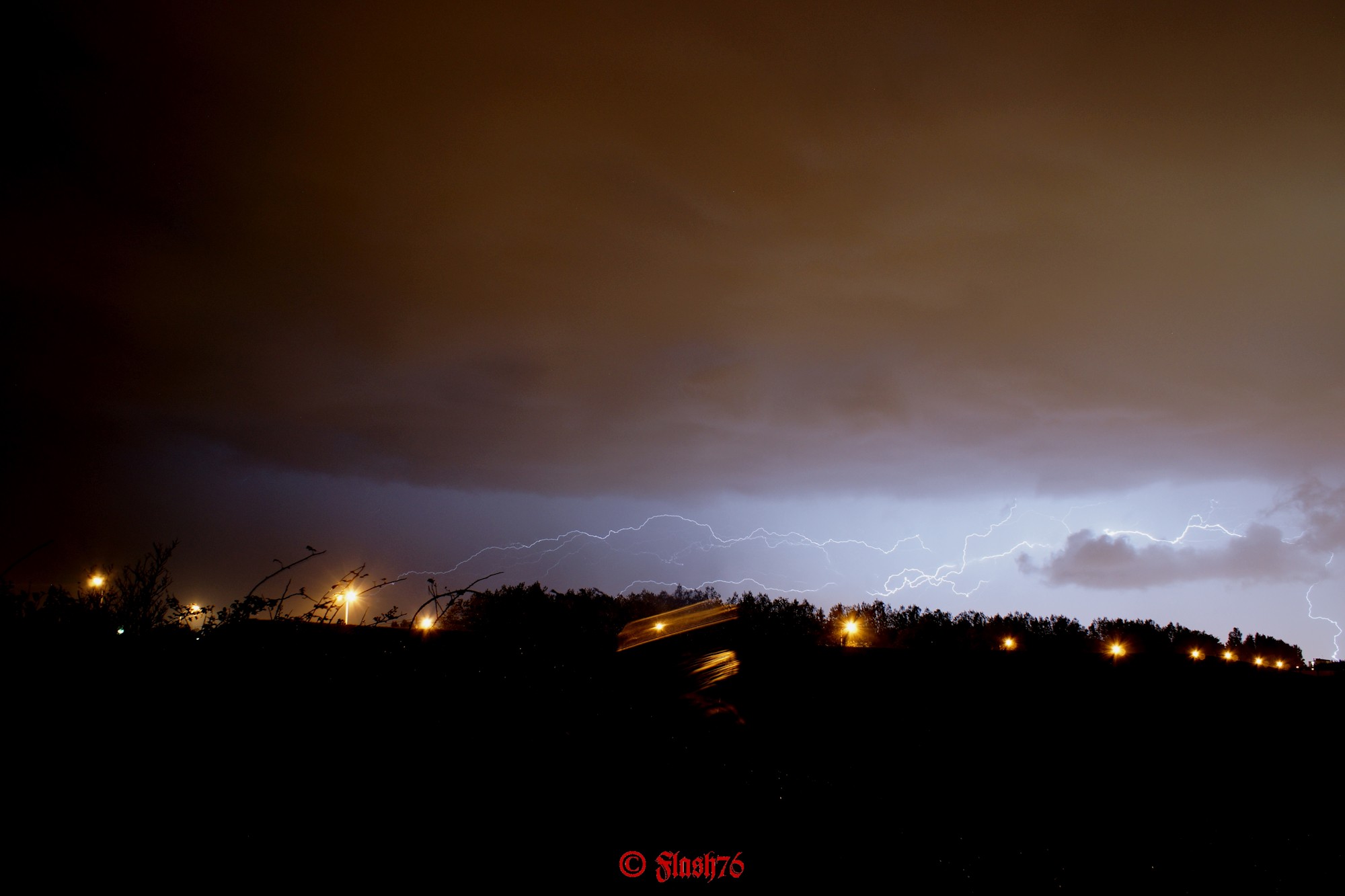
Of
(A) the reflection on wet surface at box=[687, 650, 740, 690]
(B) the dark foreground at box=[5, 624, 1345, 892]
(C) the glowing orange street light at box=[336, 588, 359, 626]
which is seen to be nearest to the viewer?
(B) the dark foreground at box=[5, 624, 1345, 892]

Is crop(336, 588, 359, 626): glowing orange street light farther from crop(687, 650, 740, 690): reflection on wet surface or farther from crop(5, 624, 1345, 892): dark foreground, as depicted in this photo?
crop(687, 650, 740, 690): reflection on wet surface

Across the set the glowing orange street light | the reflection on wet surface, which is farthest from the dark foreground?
the glowing orange street light

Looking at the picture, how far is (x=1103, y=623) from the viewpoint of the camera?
35.3 m

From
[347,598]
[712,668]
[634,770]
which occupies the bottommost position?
[634,770]

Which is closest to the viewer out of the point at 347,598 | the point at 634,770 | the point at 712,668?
the point at 634,770

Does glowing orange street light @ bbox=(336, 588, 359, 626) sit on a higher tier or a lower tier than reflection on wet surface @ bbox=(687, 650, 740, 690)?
higher

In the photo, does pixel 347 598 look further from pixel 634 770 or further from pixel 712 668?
pixel 712 668

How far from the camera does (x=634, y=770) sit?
91.6 inches

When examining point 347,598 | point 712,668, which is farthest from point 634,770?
point 347,598

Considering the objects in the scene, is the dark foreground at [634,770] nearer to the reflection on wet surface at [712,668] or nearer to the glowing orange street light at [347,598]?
the reflection on wet surface at [712,668]

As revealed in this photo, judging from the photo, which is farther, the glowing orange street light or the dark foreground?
the glowing orange street light

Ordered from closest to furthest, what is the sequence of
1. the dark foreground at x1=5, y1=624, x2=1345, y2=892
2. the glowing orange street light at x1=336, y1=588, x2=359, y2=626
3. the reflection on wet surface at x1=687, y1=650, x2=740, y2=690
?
the dark foreground at x1=5, y1=624, x2=1345, y2=892, the glowing orange street light at x1=336, y1=588, x2=359, y2=626, the reflection on wet surface at x1=687, y1=650, x2=740, y2=690

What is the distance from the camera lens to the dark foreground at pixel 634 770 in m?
1.62

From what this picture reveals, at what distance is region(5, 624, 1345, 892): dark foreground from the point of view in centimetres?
162
